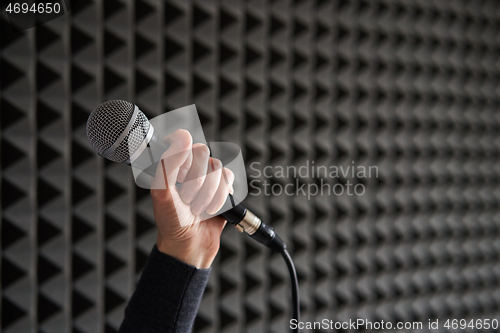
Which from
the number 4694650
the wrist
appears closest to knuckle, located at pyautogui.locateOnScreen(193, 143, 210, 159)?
the wrist

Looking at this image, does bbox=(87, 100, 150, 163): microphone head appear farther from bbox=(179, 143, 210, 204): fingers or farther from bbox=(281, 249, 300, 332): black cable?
bbox=(281, 249, 300, 332): black cable

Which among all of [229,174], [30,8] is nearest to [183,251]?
[229,174]

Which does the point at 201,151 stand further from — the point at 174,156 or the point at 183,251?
the point at 183,251

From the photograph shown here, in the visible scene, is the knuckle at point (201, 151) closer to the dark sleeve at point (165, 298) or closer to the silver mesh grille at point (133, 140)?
the silver mesh grille at point (133, 140)

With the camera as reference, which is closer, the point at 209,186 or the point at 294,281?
the point at 209,186

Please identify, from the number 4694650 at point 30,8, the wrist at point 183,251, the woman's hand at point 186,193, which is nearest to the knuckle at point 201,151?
the woman's hand at point 186,193

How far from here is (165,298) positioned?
52 centimetres

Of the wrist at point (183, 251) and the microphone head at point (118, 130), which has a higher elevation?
the microphone head at point (118, 130)

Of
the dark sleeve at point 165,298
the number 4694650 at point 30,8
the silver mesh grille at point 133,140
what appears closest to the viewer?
the silver mesh grille at point 133,140

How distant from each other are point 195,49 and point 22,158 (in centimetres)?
59

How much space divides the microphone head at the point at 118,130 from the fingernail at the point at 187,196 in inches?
3.4

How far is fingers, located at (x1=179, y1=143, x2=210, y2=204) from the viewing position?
1.41ft

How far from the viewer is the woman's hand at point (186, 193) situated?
419 millimetres

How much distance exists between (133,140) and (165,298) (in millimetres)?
265
